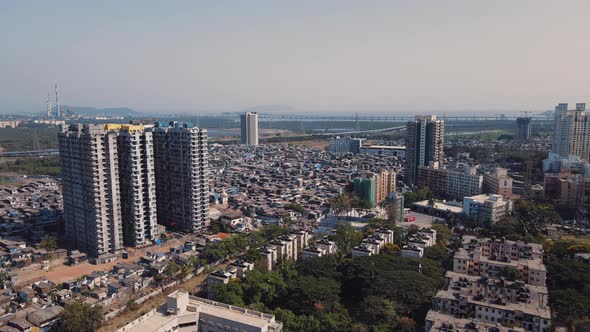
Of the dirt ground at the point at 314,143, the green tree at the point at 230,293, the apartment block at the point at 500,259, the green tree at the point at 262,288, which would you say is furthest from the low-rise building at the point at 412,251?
the dirt ground at the point at 314,143

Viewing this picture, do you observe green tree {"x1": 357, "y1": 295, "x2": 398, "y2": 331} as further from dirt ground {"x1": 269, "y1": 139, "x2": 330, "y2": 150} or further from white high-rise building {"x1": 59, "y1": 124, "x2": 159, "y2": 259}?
dirt ground {"x1": 269, "y1": 139, "x2": 330, "y2": 150}

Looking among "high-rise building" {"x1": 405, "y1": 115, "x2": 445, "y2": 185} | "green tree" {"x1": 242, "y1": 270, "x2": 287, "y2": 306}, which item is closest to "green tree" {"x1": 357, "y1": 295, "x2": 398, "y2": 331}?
"green tree" {"x1": 242, "y1": 270, "x2": 287, "y2": 306}

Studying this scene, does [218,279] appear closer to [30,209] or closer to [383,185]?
[30,209]

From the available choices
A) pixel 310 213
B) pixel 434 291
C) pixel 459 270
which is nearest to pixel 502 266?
pixel 459 270

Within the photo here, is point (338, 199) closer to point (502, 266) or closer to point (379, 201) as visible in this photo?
point (379, 201)

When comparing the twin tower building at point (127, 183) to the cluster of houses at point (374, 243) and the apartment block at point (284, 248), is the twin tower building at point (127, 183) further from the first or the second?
the cluster of houses at point (374, 243)
